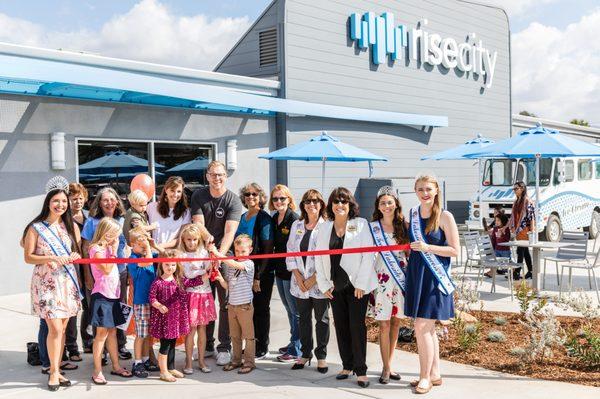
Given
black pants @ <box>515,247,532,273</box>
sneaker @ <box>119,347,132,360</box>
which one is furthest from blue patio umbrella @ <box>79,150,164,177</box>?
black pants @ <box>515,247,532,273</box>

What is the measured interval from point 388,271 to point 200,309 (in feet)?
5.58

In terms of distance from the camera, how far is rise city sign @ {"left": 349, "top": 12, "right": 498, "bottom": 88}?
17.7 metres

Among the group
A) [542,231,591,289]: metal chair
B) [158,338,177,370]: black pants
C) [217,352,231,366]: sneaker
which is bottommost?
[217,352,231,366]: sneaker

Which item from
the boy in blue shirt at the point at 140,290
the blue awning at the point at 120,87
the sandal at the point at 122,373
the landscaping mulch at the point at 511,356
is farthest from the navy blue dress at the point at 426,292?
the blue awning at the point at 120,87

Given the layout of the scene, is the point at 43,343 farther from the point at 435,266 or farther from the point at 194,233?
the point at 435,266

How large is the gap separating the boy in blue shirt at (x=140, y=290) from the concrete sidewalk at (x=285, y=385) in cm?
21

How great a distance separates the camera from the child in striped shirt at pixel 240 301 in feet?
19.7

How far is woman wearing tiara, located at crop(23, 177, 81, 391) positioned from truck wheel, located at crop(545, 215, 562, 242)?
1228 cm

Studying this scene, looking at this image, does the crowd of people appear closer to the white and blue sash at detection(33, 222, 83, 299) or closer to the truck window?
the white and blue sash at detection(33, 222, 83, 299)

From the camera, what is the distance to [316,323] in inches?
234

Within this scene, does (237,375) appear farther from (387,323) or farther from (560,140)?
(560,140)

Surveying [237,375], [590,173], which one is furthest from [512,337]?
[590,173]

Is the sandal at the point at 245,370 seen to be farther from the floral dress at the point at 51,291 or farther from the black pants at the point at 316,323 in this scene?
the floral dress at the point at 51,291

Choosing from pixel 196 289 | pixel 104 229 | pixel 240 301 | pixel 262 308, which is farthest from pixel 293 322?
pixel 104 229
